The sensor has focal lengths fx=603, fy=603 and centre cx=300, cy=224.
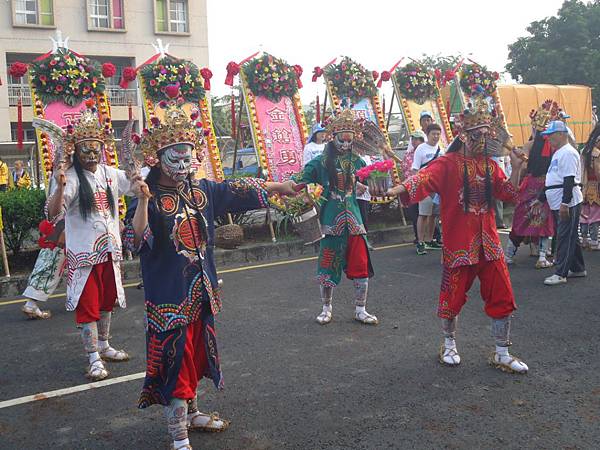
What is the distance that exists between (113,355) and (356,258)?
2.41m

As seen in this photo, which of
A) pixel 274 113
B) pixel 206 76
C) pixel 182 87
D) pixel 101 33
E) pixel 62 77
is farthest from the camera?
pixel 101 33

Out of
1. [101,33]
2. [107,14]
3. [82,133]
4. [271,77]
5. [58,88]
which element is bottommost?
[82,133]

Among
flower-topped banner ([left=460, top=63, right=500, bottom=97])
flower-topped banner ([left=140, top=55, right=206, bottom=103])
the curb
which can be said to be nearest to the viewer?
the curb

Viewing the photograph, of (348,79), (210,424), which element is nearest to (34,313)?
(210,424)

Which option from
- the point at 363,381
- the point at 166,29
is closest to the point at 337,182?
the point at 363,381

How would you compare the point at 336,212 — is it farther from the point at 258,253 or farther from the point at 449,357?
the point at 258,253

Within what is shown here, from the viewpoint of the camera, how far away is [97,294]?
4.84 m

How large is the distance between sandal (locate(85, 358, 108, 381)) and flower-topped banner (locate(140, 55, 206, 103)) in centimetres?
564

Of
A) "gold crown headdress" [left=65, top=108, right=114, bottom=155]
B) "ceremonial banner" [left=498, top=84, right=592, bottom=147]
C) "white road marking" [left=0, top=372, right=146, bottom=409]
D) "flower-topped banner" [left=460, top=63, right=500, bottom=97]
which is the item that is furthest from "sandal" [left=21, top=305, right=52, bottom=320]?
"ceremonial banner" [left=498, top=84, right=592, bottom=147]

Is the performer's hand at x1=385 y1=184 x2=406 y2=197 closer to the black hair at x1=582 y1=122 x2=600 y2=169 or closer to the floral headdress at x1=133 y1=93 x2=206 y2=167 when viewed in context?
the floral headdress at x1=133 y1=93 x2=206 y2=167

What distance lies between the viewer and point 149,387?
134 inches

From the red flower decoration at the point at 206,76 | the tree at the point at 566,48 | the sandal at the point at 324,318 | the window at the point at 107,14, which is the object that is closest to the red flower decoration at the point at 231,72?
the red flower decoration at the point at 206,76

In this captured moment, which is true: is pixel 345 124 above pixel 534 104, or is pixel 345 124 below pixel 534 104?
below

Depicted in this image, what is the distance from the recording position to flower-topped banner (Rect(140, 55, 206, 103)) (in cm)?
958
